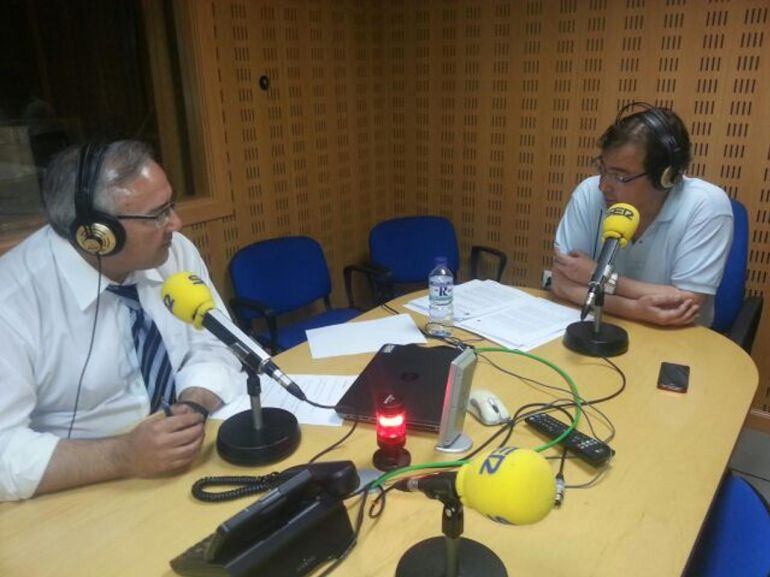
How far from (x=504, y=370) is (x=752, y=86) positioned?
69.9 inches

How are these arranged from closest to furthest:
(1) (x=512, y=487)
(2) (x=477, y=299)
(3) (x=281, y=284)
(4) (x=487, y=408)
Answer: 1. (1) (x=512, y=487)
2. (4) (x=487, y=408)
3. (2) (x=477, y=299)
4. (3) (x=281, y=284)

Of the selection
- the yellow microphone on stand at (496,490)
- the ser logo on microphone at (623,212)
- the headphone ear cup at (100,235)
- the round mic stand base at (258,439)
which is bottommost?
the round mic stand base at (258,439)

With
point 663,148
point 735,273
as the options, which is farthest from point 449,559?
point 735,273

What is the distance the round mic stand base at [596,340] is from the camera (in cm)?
164

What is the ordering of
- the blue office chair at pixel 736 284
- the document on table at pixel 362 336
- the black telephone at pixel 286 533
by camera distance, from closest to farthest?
1. the black telephone at pixel 286 533
2. the document on table at pixel 362 336
3. the blue office chair at pixel 736 284

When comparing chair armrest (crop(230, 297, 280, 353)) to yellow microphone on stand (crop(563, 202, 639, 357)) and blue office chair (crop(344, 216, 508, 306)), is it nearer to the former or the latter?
blue office chair (crop(344, 216, 508, 306))

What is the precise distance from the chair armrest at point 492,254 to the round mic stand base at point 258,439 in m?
1.94

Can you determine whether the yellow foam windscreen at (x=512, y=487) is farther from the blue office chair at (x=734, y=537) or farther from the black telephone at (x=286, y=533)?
the blue office chair at (x=734, y=537)

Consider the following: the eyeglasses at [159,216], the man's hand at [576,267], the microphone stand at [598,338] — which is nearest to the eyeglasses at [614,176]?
the man's hand at [576,267]

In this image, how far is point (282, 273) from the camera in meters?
2.78

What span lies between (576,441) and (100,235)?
3.66ft

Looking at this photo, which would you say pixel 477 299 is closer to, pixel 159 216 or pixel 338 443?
pixel 338 443

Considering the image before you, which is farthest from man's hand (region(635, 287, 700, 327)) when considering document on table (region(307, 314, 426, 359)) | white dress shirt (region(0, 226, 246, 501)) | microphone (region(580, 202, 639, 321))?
white dress shirt (region(0, 226, 246, 501))

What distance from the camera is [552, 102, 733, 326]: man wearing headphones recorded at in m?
1.77
